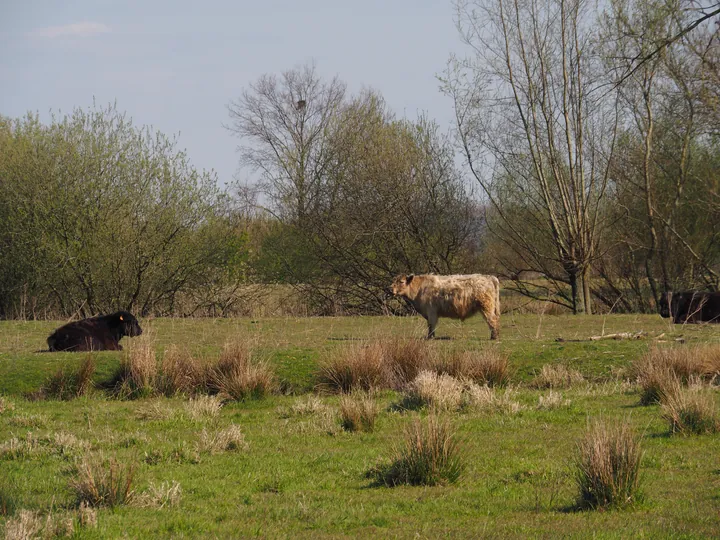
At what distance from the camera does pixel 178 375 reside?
15703 mm

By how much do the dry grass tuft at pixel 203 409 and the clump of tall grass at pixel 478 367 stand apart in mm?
4293

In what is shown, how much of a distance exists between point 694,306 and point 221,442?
57.3ft

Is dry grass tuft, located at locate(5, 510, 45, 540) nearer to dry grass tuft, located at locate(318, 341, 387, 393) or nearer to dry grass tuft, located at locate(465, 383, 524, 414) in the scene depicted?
dry grass tuft, located at locate(465, 383, 524, 414)

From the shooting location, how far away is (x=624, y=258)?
3716 cm

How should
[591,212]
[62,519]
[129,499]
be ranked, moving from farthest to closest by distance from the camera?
[591,212]
[129,499]
[62,519]

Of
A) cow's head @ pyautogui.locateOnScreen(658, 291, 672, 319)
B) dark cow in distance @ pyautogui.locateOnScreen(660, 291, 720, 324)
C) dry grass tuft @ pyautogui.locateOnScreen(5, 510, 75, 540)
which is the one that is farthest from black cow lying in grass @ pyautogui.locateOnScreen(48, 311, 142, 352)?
cow's head @ pyautogui.locateOnScreen(658, 291, 672, 319)

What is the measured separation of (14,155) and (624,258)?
2479 centimetres

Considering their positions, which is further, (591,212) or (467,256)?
(467,256)

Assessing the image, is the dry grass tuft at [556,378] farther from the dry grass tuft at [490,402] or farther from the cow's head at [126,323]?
the cow's head at [126,323]

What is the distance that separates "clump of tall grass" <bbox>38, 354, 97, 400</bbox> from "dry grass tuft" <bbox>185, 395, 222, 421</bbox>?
2.57m

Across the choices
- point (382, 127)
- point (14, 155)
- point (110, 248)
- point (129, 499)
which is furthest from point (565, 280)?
point (129, 499)

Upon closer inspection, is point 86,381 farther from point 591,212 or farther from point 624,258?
point 624,258

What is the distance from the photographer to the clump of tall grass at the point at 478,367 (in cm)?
1542

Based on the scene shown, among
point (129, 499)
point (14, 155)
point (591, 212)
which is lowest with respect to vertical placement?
point (129, 499)
